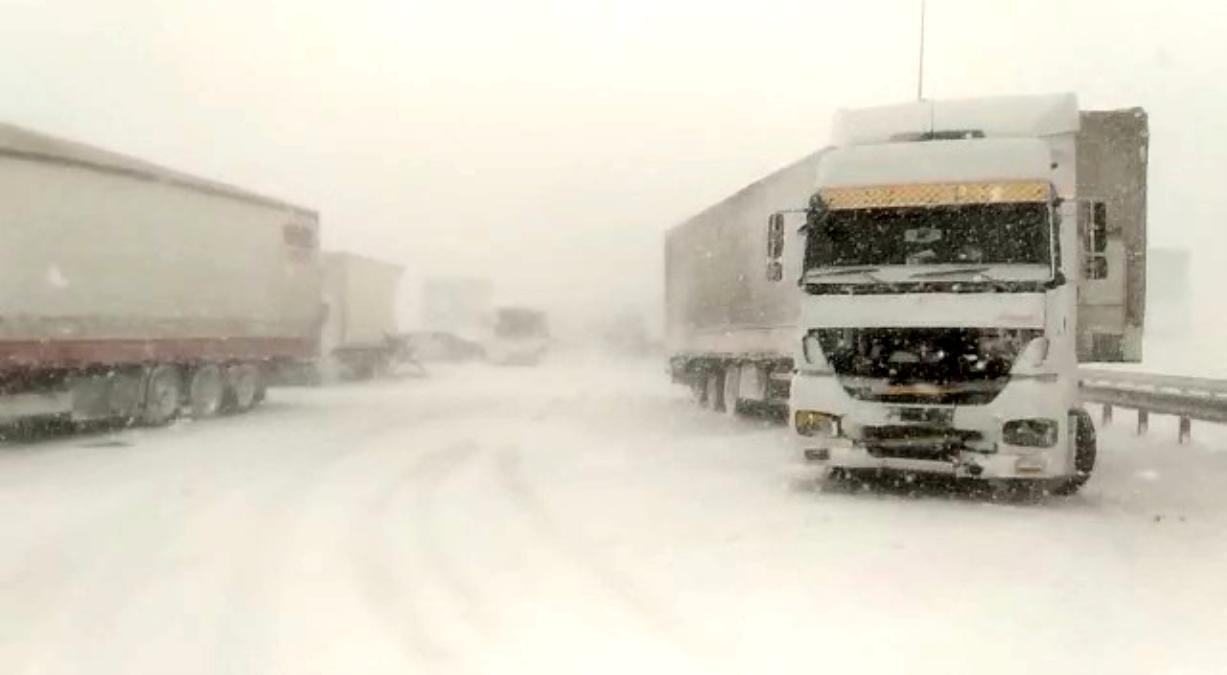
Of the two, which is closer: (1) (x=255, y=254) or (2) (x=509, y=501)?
(2) (x=509, y=501)

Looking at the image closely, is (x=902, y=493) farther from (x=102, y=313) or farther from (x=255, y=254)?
(x=255, y=254)

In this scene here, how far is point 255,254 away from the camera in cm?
2195

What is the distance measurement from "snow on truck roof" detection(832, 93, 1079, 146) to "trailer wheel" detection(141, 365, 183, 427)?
36.8 feet

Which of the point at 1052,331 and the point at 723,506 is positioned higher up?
the point at 1052,331

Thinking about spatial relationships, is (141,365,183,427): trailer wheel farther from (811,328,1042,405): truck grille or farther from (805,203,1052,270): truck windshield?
(811,328,1042,405): truck grille

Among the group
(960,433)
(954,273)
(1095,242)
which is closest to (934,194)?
(954,273)

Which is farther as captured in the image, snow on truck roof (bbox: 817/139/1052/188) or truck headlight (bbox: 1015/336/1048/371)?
snow on truck roof (bbox: 817/139/1052/188)

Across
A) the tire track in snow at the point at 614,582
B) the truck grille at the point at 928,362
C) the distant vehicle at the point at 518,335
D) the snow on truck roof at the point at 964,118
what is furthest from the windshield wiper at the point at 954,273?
the distant vehicle at the point at 518,335

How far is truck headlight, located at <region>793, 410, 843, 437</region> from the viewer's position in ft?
33.5

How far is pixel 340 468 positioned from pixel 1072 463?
7209 mm

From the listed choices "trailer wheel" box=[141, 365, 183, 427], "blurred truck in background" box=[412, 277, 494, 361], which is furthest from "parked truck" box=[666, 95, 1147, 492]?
"blurred truck in background" box=[412, 277, 494, 361]

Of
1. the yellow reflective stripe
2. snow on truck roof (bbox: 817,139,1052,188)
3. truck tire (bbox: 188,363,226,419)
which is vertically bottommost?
truck tire (bbox: 188,363,226,419)

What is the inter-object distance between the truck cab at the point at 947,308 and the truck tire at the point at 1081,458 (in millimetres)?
15

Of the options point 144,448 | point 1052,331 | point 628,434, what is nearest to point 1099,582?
point 1052,331
